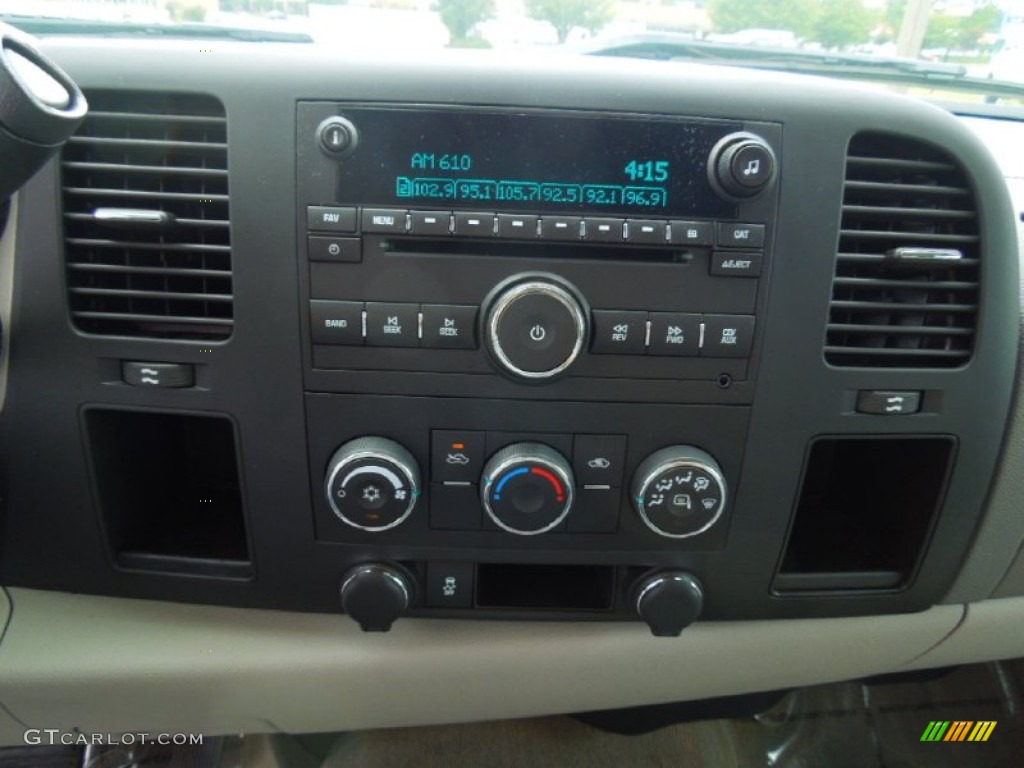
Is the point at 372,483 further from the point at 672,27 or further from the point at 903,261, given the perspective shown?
the point at 672,27

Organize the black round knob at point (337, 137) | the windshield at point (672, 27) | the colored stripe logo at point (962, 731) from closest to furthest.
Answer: the black round knob at point (337, 137)
the windshield at point (672, 27)
the colored stripe logo at point (962, 731)

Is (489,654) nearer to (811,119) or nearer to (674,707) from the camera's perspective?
(674,707)

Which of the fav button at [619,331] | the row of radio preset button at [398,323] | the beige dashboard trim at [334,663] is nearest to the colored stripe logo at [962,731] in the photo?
the beige dashboard trim at [334,663]

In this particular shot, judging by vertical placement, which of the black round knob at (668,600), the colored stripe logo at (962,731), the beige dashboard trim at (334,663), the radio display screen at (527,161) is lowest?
the colored stripe logo at (962,731)

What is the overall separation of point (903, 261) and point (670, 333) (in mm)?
250

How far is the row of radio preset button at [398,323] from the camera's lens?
2.42 feet

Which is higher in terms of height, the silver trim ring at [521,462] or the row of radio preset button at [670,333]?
the row of radio preset button at [670,333]

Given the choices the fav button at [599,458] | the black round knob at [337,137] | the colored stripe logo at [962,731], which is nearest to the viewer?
the black round knob at [337,137]

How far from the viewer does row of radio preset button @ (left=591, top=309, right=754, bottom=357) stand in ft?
2.46

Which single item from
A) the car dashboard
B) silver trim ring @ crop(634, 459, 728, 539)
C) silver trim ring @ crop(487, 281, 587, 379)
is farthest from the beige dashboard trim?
silver trim ring @ crop(487, 281, 587, 379)

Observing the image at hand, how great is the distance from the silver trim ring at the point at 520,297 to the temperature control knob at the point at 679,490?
0.16m

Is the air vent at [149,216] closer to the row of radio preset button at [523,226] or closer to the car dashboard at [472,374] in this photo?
the car dashboard at [472,374]

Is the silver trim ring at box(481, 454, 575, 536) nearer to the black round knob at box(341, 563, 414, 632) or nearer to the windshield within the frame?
the black round knob at box(341, 563, 414, 632)

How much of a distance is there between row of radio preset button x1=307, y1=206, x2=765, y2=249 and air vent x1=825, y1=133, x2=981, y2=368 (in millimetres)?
148
